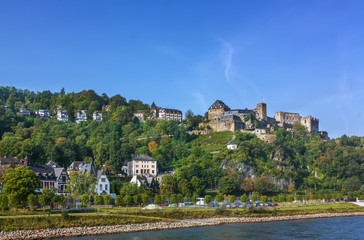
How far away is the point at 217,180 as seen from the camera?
298 feet

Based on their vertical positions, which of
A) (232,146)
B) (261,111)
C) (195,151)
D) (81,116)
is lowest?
(195,151)

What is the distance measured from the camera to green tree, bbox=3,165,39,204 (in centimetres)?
5072

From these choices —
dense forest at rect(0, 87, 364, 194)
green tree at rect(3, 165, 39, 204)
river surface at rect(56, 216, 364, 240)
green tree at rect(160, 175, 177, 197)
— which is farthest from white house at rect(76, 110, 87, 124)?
river surface at rect(56, 216, 364, 240)

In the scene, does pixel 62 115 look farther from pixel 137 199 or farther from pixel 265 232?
pixel 265 232

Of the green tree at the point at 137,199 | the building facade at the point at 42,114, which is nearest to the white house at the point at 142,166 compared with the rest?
the green tree at the point at 137,199

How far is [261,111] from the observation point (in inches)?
5689

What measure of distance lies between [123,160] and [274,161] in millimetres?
39695

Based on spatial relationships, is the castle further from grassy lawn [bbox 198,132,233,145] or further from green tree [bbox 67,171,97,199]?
green tree [bbox 67,171,97,199]

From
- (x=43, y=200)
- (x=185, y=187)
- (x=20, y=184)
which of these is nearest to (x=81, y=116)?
(x=185, y=187)

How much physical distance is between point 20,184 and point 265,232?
31178 millimetres

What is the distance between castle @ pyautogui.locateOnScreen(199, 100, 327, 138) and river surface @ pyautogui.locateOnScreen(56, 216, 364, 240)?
7197cm

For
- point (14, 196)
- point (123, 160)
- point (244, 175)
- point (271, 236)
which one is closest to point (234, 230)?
point (271, 236)

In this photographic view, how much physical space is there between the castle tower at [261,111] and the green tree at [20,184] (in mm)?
103209

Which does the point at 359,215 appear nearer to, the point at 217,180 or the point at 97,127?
the point at 217,180
